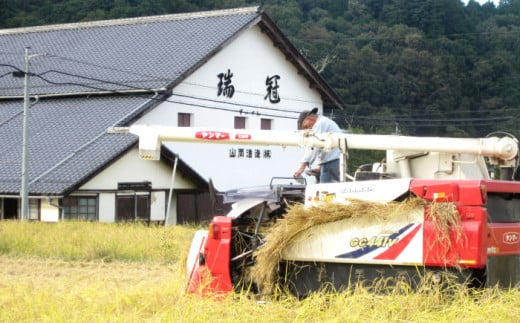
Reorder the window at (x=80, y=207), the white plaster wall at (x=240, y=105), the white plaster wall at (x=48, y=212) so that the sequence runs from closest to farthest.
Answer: the white plaster wall at (x=48, y=212) → the window at (x=80, y=207) → the white plaster wall at (x=240, y=105)

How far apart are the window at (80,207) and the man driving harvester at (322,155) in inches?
839

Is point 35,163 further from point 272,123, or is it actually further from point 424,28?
point 424,28

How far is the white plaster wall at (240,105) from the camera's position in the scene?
36281 mm

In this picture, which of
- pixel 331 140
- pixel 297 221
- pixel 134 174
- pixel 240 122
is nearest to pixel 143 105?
pixel 134 174

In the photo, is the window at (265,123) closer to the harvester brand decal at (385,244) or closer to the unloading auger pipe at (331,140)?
the unloading auger pipe at (331,140)

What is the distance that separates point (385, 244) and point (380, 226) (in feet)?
0.54

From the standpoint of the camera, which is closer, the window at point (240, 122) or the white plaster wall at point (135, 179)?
the white plaster wall at point (135, 179)

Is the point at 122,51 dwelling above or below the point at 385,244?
above

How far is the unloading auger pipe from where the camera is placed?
9.05 m

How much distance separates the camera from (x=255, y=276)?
28.6ft

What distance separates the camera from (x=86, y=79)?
37.5 metres

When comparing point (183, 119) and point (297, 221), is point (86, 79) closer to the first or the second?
point (183, 119)

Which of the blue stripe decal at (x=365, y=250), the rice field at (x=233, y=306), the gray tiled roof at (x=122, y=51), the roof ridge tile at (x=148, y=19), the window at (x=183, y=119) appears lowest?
the rice field at (x=233, y=306)

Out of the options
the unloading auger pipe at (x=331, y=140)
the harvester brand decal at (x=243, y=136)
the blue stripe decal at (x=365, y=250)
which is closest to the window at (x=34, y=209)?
the unloading auger pipe at (x=331, y=140)
